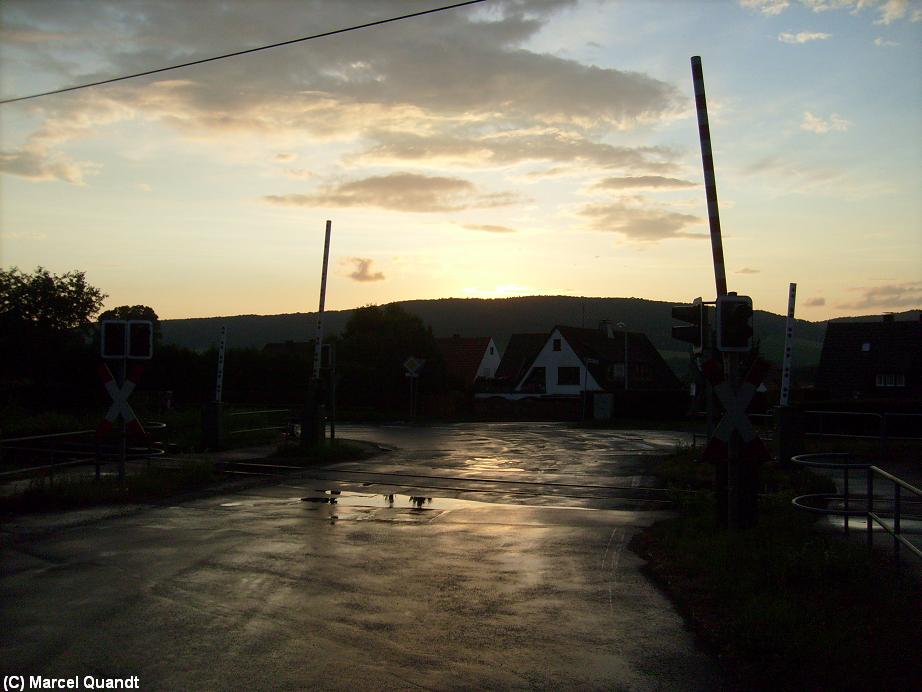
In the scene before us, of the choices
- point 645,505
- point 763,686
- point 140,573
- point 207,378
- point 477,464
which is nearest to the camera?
point 763,686

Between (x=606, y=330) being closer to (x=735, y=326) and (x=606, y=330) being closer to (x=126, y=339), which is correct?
(x=126, y=339)

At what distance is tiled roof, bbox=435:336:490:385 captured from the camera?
83.8m

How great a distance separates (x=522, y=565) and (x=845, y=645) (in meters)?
3.74

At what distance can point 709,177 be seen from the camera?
33.9 feet

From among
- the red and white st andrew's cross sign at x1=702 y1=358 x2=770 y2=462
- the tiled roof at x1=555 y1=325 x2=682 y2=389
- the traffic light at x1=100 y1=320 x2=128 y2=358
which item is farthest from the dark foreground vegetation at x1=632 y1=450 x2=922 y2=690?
the tiled roof at x1=555 y1=325 x2=682 y2=389

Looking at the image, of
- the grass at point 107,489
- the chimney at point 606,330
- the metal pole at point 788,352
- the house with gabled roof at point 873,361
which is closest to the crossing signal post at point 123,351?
the grass at point 107,489

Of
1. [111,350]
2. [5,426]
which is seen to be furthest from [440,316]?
[111,350]

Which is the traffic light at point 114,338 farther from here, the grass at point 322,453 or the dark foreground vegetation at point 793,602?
the dark foreground vegetation at point 793,602

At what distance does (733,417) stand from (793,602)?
341 centimetres

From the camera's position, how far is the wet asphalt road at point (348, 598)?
5.48m

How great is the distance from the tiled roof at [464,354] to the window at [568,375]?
889 centimetres

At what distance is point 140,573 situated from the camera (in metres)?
8.02

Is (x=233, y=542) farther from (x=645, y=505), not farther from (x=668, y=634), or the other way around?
(x=645, y=505)

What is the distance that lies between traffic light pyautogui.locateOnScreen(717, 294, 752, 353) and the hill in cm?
10789
